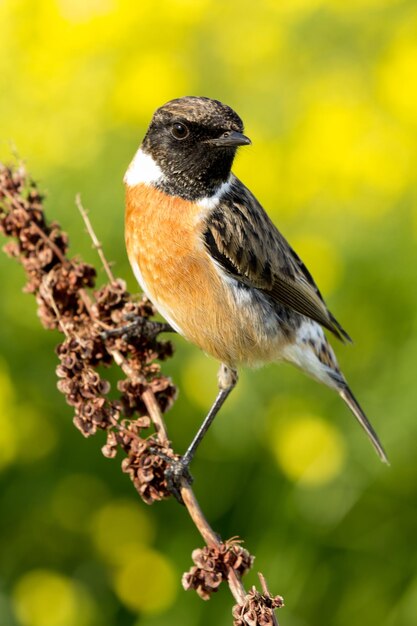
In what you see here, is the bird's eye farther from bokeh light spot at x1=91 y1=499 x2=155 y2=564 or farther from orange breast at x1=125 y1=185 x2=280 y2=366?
bokeh light spot at x1=91 y1=499 x2=155 y2=564

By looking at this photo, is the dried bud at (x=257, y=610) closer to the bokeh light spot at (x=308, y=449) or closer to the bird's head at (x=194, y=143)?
the bird's head at (x=194, y=143)

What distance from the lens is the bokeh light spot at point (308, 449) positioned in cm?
475

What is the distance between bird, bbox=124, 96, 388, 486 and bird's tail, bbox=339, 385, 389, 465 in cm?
46

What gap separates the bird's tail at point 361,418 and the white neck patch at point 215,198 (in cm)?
108

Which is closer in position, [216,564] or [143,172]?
[216,564]

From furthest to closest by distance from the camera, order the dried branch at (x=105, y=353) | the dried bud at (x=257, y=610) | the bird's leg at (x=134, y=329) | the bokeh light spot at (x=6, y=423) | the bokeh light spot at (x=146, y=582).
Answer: the bokeh light spot at (x=6, y=423)
the bokeh light spot at (x=146, y=582)
the bird's leg at (x=134, y=329)
the dried branch at (x=105, y=353)
the dried bud at (x=257, y=610)

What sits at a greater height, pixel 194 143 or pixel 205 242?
pixel 194 143

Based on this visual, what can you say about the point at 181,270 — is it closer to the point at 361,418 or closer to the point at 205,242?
the point at 205,242

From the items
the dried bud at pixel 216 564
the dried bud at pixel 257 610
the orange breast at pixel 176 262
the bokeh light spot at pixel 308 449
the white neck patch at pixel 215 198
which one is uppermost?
the white neck patch at pixel 215 198

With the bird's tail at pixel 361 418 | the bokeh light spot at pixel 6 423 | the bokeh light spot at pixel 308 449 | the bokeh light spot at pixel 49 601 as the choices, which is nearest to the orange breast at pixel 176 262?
the bird's tail at pixel 361 418

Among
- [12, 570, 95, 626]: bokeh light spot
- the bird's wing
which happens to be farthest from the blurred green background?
the bird's wing

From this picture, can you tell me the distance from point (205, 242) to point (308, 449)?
1.39 m

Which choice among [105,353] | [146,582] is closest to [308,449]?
[146,582]

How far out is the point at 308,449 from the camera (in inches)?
187
